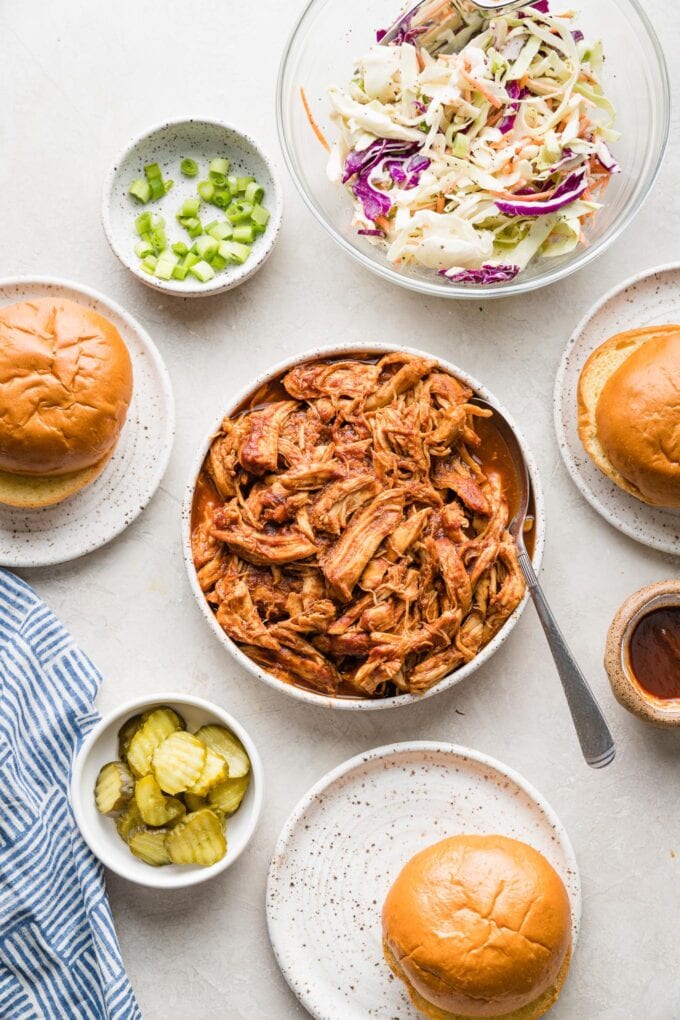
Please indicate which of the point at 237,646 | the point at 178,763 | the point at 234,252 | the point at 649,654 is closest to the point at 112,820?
the point at 178,763

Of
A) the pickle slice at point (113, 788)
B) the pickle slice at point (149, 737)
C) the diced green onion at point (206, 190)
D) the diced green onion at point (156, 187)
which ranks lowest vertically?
the pickle slice at point (113, 788)

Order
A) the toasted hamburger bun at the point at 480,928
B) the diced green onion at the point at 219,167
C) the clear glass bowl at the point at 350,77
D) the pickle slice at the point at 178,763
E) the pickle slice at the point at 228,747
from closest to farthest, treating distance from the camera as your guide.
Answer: the toasted hamburger bun at the point at 480,928, the pickle slice at the point at 178,763, the pickle slice at the point at 228,747, the clear glass bowl at the point at 350,77, the diced green onion at the point at 219,167

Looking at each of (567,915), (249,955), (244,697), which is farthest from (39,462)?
(567,915)

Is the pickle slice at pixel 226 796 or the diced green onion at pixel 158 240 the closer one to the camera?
the pickle slice at pixel 226 796

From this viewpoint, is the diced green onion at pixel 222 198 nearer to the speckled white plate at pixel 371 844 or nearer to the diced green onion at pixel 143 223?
the diced green onion at pixel 143 223

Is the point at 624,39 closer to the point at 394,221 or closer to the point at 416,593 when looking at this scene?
the point at 394,221

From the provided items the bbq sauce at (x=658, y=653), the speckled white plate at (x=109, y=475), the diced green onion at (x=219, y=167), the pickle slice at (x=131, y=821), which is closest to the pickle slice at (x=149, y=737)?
the pickle slice at (x=131, y=821)

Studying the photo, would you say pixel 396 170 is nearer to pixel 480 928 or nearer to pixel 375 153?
pixel 375 153

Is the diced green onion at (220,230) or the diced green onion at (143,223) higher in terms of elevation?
the diced green onion at (143,223)
